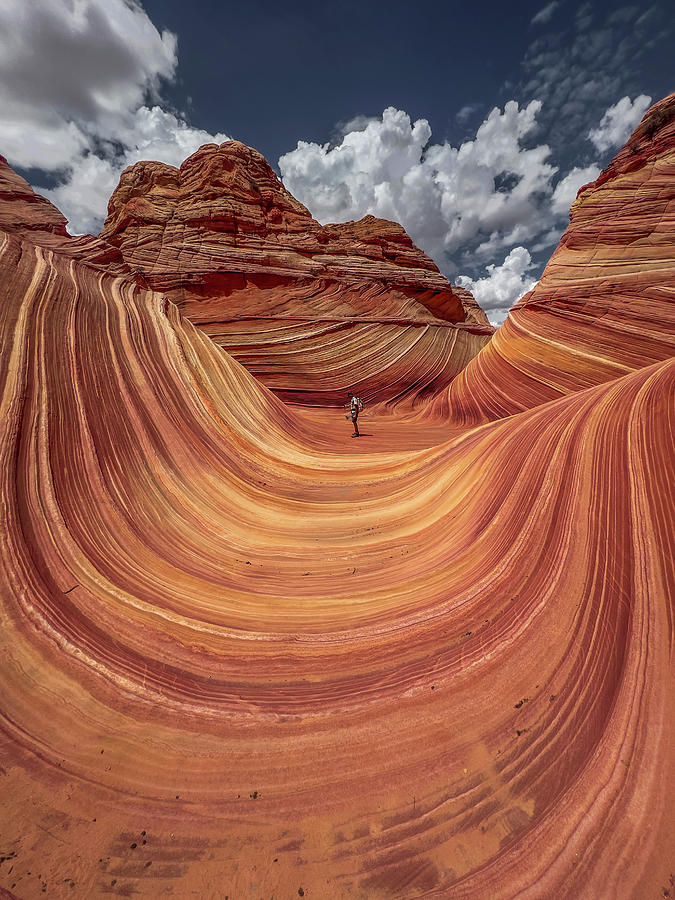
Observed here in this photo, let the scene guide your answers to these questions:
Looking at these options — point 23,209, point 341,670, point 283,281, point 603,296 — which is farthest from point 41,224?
point 603,296

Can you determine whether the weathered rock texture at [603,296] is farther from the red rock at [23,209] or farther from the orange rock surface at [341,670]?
the red rock at [23,209]

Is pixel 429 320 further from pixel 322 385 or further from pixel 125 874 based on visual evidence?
pixel 125 874

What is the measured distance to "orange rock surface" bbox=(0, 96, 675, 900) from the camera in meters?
1.11

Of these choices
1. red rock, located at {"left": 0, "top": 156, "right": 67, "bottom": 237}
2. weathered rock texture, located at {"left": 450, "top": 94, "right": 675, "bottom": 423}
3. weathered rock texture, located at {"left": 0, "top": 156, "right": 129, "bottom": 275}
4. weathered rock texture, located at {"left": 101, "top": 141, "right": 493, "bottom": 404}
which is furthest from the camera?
weathered rock texture, located at {"left": 101, "top": 141, "right": 493, "bottom": 404}

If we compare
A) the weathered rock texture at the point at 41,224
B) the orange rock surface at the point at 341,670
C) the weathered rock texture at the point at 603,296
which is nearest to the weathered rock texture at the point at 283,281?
the weathered rock texture at the point at 41,224

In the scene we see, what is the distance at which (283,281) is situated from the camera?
46.5 feet

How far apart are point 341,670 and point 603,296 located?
9951mm

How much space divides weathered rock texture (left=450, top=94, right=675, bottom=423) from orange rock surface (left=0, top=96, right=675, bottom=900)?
5.02m

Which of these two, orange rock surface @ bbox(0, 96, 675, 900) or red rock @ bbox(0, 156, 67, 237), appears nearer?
orange rock surface @ bbox(0, 96, 675, 900)

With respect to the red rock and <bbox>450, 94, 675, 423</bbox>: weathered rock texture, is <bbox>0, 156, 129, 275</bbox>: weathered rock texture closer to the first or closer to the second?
the red rock

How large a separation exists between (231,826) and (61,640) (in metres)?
1.32

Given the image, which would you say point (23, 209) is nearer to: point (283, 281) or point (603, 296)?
point (283, 281)

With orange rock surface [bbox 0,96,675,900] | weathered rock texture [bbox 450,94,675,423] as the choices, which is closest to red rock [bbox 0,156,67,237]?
orange rock surface [bbox 0,96,675,900]

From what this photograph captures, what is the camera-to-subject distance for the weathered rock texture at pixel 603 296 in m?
7.24
